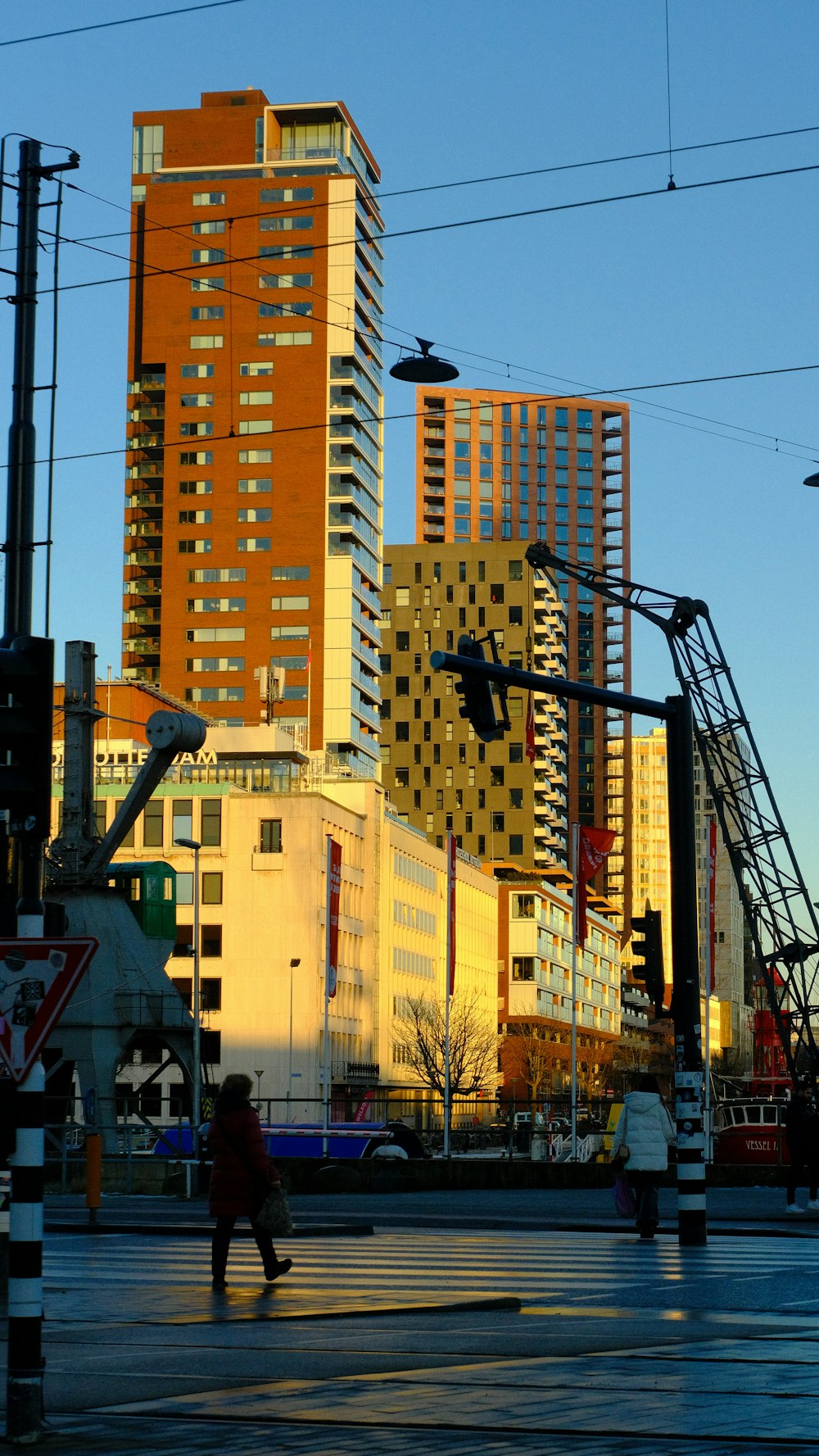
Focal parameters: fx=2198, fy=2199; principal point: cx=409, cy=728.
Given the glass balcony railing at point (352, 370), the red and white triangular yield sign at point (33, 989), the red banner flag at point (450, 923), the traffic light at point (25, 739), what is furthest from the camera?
the glass balcony railing at point (352, 370)

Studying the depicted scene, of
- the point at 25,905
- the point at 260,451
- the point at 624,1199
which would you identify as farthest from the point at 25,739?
the point at 260,451

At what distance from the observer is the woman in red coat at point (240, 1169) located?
52.7 ft

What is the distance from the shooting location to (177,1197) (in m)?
35.1

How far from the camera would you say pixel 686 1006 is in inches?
848

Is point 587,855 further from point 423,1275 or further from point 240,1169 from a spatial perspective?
point 240,1169

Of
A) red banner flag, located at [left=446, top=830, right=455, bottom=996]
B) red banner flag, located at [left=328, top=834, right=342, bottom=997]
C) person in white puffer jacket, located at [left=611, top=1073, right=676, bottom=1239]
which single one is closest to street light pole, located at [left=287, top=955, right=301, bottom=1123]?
red banner flag, located at [left=446, top=830, right=455, bottom=996]

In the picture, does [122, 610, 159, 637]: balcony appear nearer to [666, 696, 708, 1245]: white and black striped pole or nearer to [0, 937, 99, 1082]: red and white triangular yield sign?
[666, 696, 708, 1245]: white and black striped pole

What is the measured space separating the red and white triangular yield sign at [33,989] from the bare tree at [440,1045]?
109 m

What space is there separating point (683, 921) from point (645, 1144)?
2393 millimetres

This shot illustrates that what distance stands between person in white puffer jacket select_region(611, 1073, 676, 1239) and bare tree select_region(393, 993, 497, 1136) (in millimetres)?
94607

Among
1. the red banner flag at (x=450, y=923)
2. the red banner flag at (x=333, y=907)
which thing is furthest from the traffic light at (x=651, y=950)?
the red banner flag at (x=333, y=907)

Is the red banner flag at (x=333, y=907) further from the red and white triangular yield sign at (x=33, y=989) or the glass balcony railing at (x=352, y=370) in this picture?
the glass balcony railing at (x=352, y=370)

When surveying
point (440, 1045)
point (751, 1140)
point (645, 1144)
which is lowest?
point (751, 1140)

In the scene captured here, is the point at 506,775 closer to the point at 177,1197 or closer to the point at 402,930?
the point at 402,930
